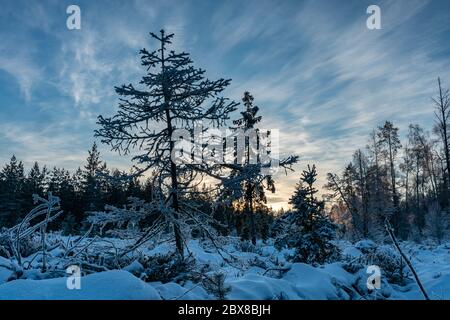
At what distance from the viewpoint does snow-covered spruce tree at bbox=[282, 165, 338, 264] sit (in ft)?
33.9

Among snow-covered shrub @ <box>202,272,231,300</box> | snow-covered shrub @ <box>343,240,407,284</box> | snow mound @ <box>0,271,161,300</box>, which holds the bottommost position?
snow-covered shrub @ <box>343,240,407,284</box>

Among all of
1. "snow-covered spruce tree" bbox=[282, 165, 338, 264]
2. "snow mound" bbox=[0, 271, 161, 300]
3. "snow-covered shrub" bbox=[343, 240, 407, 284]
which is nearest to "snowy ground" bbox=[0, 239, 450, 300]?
"snow mound" bbox=[0, 271, 161, 300]

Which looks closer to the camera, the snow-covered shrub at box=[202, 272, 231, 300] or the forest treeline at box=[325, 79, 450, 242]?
the snow-covered shrub at box=[202, 272, 231, 300]

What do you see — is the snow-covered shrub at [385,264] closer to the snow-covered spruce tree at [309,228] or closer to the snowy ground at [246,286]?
the snowy ground at [246,286]

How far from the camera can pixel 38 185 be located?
Result: 58312 millimetres

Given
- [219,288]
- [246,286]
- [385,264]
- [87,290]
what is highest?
[87,290]

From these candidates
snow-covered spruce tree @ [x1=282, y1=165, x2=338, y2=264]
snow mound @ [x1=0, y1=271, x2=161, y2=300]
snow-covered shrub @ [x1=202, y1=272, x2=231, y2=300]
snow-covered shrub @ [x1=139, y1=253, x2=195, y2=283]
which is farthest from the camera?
snow-covered spruce tree @ [x1=282, y1=165, x2=338, y2=264]

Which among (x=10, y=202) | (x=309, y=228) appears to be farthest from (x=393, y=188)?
(x=10, y=202)

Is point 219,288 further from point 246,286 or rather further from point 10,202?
point 10,202

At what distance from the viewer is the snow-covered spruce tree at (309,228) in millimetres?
10320

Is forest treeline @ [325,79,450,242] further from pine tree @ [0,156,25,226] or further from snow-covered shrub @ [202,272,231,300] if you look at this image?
pine tree @ [0,156,25,226]

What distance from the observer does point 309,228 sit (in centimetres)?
1070
